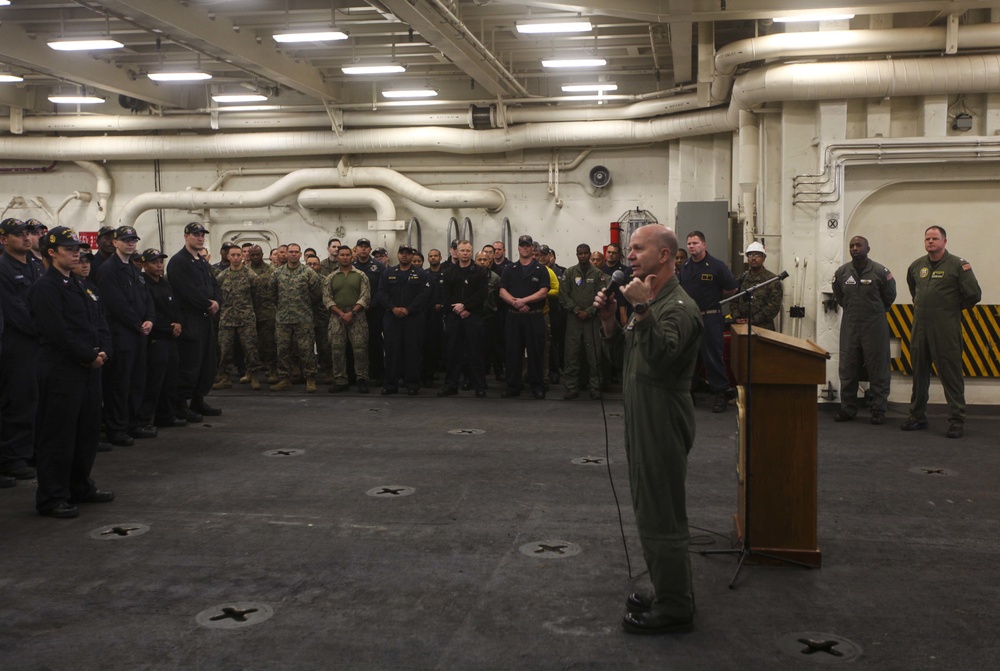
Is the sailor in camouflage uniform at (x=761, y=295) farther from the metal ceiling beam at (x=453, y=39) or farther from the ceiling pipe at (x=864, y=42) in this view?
the metal ceiling beam at (x=453, y=39)

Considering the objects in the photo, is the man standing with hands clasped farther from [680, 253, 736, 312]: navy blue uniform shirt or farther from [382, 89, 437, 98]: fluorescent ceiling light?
[382, 89, 437, 98]: fluorescent ceiling light

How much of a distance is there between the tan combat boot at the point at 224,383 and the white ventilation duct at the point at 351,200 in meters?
4.28

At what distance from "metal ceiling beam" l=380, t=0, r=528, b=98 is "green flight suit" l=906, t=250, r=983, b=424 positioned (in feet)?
16.7

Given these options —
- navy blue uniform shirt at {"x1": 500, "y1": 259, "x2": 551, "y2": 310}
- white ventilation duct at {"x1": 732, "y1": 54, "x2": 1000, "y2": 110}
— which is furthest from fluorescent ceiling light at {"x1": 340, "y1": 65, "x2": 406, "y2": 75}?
white ventilation duct at {"x1": 732, "y1": 54, "x2": 1000, "y2": 110}

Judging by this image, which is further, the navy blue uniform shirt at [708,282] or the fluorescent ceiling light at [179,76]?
the fluorescent ceiling light at [179,76]

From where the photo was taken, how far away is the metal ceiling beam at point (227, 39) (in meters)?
8.99

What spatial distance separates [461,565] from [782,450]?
166cm

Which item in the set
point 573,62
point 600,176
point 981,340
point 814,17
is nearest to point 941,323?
point 981,340

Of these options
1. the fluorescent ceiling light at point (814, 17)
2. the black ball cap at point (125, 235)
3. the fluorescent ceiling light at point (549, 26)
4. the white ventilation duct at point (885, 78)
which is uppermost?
the fluorescent ceiling light at point (549, 26)

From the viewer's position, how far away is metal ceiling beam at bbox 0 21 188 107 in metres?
10.8

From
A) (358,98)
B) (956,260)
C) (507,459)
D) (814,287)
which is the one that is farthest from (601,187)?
(507,459)

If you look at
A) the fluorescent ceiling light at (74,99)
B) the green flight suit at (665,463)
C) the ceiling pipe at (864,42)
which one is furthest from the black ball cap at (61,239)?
the fluorescent ceiling light at (74,99)

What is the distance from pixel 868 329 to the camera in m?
8.19

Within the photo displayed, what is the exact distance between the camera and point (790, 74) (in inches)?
348
